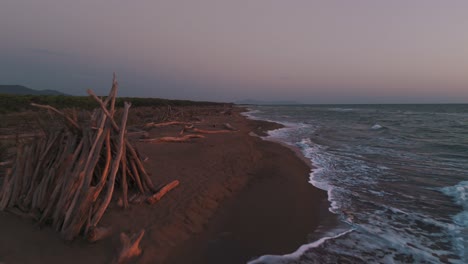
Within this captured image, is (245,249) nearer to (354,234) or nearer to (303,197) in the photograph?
(354,234)

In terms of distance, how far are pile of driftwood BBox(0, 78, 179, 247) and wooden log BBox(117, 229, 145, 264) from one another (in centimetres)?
5

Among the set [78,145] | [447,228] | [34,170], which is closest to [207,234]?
[78,145]

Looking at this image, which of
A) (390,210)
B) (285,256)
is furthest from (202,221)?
(390,210)

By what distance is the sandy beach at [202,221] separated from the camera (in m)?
3.68

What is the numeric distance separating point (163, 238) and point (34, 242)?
170 cm

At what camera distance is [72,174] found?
13.2ft

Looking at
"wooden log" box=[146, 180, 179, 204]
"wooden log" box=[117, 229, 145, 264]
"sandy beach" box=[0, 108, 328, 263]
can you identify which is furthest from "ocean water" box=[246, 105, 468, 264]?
"wooden log" box=[146, 180, 179, 204]

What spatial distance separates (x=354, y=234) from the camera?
16.4 feet

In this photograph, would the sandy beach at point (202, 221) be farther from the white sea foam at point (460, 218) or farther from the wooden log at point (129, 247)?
the white sea foam at point (460, 218)

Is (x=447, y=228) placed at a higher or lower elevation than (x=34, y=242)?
lower

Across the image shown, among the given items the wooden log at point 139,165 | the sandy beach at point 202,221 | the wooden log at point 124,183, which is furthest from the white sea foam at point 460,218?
the wooden log at point 124,183

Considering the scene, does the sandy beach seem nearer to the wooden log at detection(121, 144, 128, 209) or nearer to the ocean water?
the wooden log at detection(121, 144, 128, 209)

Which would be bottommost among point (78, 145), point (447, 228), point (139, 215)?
point (447, 228)

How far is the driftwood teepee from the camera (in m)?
3.88
